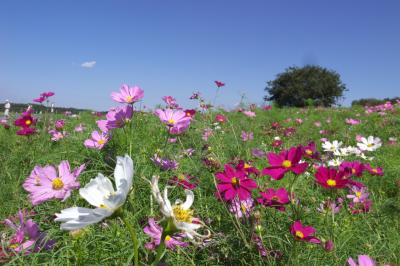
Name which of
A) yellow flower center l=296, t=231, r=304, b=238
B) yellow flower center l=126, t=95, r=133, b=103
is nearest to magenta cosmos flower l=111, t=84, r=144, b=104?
yellow flower center l=126, t=95, r=133, b=103

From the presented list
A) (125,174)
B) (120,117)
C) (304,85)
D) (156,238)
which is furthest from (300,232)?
(304,85)

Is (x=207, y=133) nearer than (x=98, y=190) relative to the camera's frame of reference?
No

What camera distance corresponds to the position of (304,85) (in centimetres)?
2808

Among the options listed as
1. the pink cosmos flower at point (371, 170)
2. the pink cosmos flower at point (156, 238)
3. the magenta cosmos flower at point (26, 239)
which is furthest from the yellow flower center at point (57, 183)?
the pink cosmos flower at point (371, 170)

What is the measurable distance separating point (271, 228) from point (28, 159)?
218cm

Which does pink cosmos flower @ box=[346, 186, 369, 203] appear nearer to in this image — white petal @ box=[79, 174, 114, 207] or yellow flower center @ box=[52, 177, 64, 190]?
yellow flower center @ box=[52, 177, 64, 190]

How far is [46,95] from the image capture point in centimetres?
312

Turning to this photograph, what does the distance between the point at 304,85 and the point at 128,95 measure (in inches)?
1079

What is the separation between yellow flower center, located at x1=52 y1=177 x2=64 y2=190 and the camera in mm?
1341

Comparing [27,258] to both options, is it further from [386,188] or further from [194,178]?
[386,188]

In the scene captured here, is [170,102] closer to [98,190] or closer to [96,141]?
[96,141]

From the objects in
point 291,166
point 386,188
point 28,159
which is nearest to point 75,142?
point 28,159

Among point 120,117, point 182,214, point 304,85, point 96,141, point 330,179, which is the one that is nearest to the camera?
point 182,214

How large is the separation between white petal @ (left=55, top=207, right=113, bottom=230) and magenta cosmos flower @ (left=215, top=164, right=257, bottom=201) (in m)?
0.64
